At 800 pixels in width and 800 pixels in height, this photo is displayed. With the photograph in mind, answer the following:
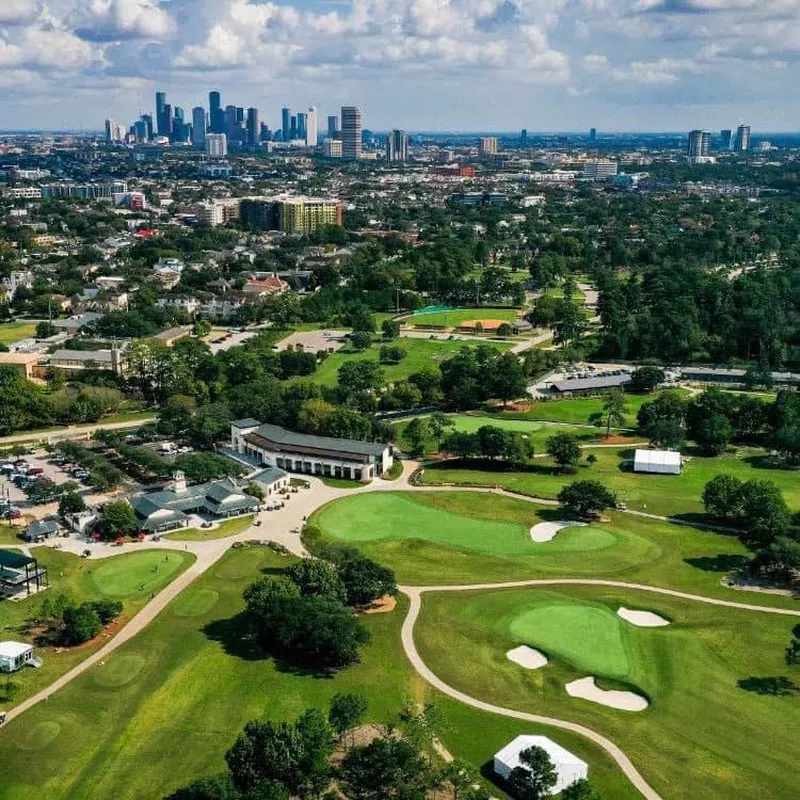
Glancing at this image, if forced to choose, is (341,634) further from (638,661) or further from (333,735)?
(638,661)

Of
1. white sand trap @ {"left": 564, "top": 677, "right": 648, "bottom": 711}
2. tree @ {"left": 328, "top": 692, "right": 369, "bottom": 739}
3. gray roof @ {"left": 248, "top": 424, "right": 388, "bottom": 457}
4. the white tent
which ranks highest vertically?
tree @ {"left": 328, "top": 692, "right": 369, "bottom": 739}

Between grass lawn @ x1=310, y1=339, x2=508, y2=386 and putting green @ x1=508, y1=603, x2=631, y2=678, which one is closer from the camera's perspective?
putting green @ x1=508, y1=603, x2=631, y2=678

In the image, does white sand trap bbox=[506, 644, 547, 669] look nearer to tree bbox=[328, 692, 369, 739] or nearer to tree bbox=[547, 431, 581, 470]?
tree bbox=[328, 692, 369, 739]

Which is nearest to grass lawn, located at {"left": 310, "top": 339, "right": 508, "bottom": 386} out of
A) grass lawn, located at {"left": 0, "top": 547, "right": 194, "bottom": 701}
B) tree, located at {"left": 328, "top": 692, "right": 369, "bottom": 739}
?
grass lawn, located at {"left": 0, "top": 547, "right": 194, "bottom": 701}

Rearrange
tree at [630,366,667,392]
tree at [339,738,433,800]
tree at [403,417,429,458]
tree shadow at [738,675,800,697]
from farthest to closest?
tree at [630,366,667,392]
tree at [403,417,429,458]
tree shadow at [738,675,800,697]
tree at [339,738,433,800]

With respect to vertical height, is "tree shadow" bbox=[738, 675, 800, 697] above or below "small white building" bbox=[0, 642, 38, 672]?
above

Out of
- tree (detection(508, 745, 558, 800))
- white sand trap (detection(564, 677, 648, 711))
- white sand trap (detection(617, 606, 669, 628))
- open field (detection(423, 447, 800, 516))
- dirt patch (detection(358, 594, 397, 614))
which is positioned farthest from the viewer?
open field (detection(423, 447, 800, 516))

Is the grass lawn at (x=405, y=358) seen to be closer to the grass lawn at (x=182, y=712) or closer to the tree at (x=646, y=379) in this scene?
the tree at (x=646, y=379)

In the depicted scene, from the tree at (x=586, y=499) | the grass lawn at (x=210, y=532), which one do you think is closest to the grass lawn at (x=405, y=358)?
the grass lawn at (x=210, y=532)
